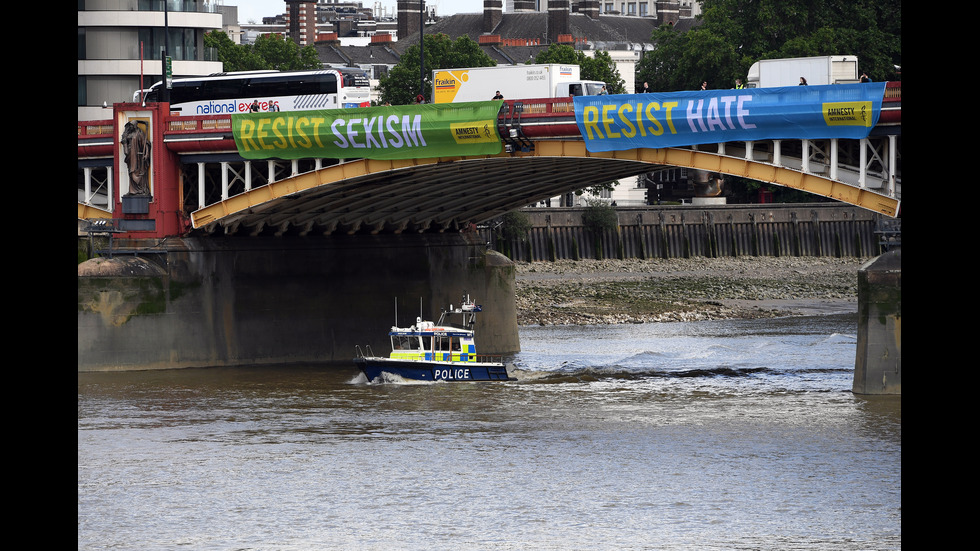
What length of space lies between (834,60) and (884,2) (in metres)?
48.2

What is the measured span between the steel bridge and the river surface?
5120 millimetres

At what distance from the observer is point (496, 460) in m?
28.3

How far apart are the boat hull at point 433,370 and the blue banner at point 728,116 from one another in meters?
8.40

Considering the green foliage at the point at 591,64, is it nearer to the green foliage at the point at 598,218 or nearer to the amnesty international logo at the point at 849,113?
the green foliage at the point at 598,218

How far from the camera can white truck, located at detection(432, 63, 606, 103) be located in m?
43.7

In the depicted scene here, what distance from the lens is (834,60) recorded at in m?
38.6

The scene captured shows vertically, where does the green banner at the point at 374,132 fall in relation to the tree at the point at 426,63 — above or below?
below

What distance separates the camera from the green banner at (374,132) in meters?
37.2

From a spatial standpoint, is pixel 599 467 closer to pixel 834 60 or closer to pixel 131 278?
pixel 834 60

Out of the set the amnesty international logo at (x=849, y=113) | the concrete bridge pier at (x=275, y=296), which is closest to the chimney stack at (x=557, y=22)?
the concrete bridge pier at (x=275, y=296)

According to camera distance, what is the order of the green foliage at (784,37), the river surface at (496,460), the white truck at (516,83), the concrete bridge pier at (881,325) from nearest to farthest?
the river surface at (496,460)
the concrete bridge pier at (881,325)
the white truck at (516,83)
the green foliage at (784,37)

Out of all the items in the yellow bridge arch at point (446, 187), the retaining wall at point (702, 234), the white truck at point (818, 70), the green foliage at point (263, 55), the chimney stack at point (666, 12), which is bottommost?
the retaining wall at point (702, 234)

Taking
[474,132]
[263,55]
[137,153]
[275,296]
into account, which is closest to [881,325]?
[474,132]

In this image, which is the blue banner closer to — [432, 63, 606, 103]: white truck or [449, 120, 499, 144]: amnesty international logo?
[449, 120, 499, 144]: amnesty international logo
